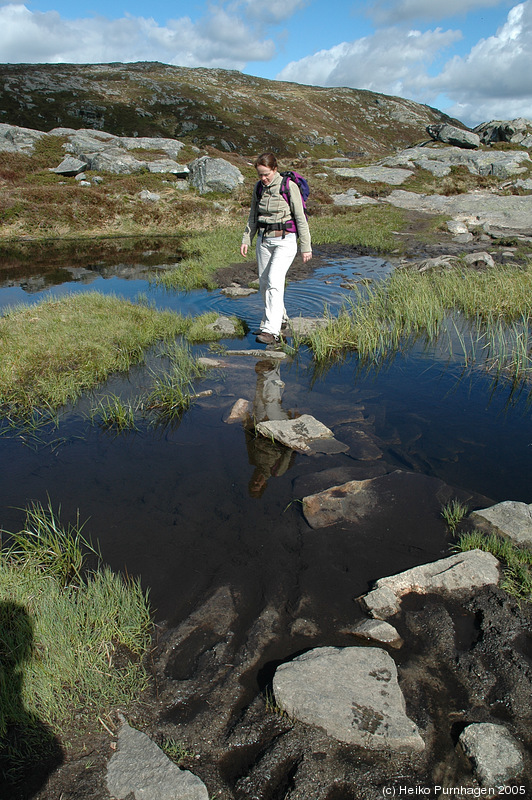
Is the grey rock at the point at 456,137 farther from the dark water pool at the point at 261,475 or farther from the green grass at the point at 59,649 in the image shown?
the green grass at the point at 59,649

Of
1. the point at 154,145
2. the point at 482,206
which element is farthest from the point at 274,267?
the point at 154,145

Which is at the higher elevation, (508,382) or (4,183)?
(4,183)

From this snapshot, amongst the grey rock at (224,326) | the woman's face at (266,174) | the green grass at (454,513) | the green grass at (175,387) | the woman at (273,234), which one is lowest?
the green grass at (454,513)

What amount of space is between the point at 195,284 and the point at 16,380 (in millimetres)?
7766

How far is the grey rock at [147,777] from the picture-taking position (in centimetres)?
235

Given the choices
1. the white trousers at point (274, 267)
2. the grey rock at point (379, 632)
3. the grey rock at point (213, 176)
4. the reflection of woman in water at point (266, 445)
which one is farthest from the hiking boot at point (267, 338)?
the grey rock at point (213, 176)

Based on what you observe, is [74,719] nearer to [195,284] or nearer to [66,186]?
[195,284]

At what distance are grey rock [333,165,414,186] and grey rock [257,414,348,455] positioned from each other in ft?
122

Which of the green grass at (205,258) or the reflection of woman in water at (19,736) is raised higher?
the green grass at (205,258)

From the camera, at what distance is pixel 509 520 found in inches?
169

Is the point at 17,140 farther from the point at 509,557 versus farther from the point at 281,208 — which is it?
the point at 509,557

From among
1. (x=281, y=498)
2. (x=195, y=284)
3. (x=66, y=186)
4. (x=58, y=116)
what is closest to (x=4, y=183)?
(x=66, y=186)

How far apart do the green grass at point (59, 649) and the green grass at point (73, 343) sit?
3.05 m

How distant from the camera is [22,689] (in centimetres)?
282
